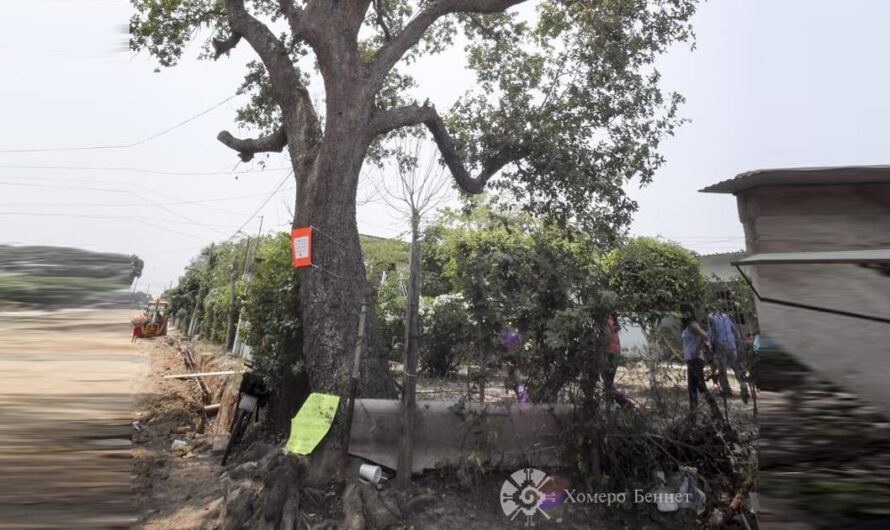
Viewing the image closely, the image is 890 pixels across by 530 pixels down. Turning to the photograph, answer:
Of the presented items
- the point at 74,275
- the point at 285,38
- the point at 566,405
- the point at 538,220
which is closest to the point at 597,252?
the point at 538,220

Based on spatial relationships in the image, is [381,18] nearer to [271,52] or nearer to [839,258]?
[271,52]

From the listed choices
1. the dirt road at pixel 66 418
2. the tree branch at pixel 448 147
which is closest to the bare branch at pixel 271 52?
the tree branch at pixel 448 147

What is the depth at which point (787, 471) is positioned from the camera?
68.1 inches

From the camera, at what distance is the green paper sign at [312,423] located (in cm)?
438

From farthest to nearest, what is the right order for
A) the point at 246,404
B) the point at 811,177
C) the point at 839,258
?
the point at 246,404
the point at 811,177
the point at 839,258

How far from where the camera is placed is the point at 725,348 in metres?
4.47

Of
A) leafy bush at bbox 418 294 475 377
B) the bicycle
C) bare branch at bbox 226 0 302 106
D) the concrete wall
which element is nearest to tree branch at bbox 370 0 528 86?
bare branch at bbox 226 0 302 106

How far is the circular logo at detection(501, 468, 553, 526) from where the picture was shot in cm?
410

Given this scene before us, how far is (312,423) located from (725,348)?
3777 mm

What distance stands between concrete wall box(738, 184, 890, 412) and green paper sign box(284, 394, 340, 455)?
11.3 ft

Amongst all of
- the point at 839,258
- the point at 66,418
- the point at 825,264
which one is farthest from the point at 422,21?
the point at 66,418

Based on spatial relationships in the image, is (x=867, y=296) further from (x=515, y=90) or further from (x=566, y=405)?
(x=515, y=90)

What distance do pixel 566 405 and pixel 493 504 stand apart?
1.03 meters

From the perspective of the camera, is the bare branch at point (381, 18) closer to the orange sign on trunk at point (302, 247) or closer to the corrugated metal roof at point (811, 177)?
the orange sign on trunk at point (302, 247)
